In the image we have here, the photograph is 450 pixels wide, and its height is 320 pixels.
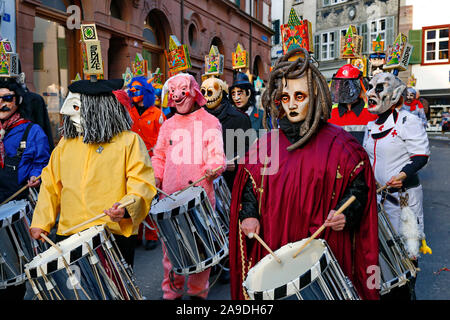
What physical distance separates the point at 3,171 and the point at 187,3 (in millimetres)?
14441

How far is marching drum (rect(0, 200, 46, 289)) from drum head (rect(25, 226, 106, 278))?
3.08 feet

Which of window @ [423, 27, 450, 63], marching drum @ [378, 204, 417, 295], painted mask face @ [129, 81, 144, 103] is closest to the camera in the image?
marching drum @ [378, 204, 417, 295]

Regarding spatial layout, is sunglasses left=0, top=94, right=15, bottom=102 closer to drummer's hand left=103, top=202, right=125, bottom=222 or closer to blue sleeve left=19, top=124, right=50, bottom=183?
blue sleeve left=19, top=124, right=50, bottom=183

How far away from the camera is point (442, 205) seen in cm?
792

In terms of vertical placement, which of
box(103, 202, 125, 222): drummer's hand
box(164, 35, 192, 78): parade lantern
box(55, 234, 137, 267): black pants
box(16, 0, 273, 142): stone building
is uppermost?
box(16, 0, 273, 142): stone building

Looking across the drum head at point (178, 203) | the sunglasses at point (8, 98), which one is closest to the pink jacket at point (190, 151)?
the drum head at point (178, 203)

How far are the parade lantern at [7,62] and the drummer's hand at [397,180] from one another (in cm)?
475

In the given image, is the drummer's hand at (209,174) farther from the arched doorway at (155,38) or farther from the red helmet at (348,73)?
the arched doorway at (155,38)

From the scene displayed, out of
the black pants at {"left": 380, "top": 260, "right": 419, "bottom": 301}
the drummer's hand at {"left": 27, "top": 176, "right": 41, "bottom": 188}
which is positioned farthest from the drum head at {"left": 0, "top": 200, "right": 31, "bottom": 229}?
the black pants at {"left": 380, "top": 260, "right": 419, "bottom": 301}

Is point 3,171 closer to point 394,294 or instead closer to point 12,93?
point 12,93

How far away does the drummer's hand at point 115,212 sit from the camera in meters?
2.60

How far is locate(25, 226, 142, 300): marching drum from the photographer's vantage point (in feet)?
7.56

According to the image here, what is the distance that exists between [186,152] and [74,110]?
1311 mm

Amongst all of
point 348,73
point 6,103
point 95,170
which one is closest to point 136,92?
point 6,103
